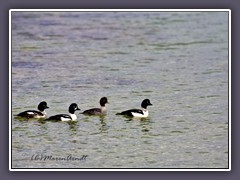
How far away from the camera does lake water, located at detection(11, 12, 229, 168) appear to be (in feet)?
53.0

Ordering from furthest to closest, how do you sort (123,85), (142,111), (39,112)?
(123,85)
(142,111)
(39,112)

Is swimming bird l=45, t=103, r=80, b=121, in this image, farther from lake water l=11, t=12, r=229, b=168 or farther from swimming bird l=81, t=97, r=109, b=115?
swimming bird l=81, t=97, r=109, b=115

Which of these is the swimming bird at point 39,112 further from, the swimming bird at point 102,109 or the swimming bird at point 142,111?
the swimming bird at point 142,111

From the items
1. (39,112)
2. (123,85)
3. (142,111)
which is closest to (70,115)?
(39,112)

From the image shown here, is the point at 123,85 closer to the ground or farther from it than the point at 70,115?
farther from it

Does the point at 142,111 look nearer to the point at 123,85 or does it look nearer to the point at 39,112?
the point at 123,85

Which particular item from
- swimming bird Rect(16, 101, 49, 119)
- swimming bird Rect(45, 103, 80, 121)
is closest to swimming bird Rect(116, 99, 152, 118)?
swimming bird Rect(45, 103, 80, 121)

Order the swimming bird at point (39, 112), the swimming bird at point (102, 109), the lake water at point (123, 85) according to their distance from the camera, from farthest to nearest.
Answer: the swimming bird at point (102, 109) < the swimming bird at point (39, 112) < the lake water at point (123, 85)

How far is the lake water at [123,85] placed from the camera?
1614 cm

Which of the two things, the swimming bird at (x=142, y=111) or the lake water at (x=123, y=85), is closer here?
the lake water at (x=123, y=85)

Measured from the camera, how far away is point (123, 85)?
16828mm

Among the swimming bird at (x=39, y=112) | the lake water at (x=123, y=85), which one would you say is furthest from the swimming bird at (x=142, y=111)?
the swimming bird at (x=39, y=112)
